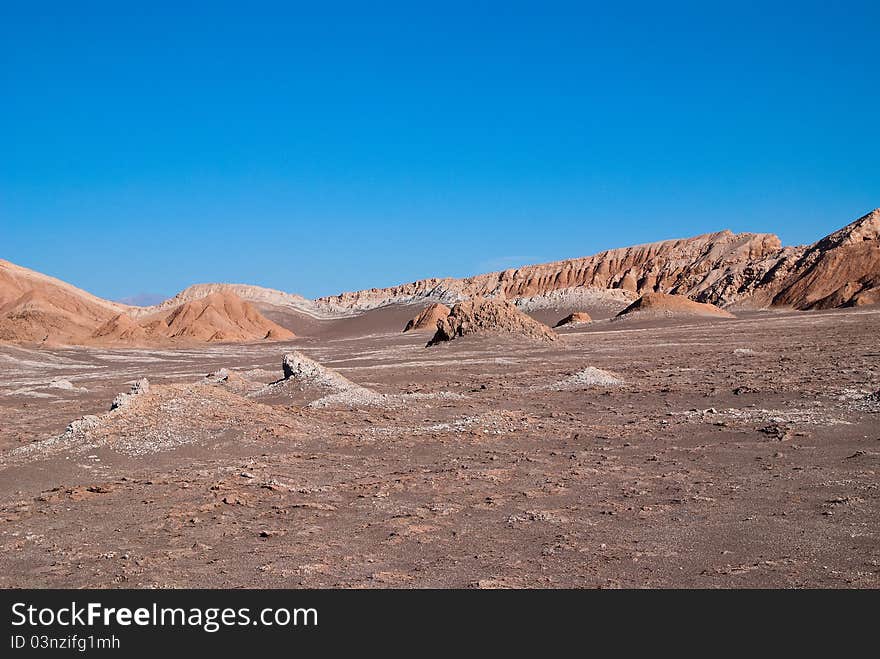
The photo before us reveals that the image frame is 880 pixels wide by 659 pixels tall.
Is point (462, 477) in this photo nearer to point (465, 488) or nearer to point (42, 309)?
point (465, 488)

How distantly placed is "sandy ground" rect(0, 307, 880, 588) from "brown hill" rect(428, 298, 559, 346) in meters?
17.7

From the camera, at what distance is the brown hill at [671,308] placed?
66.2m

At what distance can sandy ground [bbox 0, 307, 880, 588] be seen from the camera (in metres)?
7.00

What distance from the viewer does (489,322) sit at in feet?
132

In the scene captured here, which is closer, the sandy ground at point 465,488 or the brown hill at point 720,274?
the sandy ground at point 465,488

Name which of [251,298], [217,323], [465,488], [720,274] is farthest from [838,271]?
[251,298]

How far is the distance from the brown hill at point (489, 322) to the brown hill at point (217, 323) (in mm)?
52751

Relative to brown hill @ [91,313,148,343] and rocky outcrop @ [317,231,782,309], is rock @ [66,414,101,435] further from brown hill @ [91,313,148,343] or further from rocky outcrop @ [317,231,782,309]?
rocky outcrop @ [317,231,782,309]

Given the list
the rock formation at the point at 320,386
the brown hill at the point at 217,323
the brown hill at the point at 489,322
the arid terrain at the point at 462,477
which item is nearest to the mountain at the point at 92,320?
the brown hill at the point at 217,323

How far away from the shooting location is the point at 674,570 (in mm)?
6648

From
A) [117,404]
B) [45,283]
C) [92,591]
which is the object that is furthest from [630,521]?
[45,283]

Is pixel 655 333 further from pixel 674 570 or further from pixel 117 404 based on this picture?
pixel 674 570

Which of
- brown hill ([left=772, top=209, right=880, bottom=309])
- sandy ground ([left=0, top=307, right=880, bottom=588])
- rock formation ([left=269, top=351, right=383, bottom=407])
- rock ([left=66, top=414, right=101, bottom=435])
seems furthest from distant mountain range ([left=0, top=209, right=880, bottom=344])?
rock ([left=66, top=414, right=101, bottom=435])

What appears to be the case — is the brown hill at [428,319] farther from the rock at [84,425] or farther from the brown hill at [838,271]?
the rock at [84,425]
